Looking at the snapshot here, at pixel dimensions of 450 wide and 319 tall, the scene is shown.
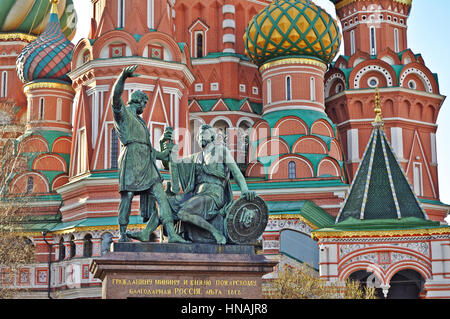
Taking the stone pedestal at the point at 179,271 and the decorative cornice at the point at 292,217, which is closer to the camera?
the stone pedestal at the point at 179,271

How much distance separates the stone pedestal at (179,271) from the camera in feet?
36.7

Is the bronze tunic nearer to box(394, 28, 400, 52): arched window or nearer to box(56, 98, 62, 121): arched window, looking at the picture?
box(56, 98, 62, 121): arched window

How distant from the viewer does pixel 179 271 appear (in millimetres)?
11375

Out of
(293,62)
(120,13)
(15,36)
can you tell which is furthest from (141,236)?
(15,36)

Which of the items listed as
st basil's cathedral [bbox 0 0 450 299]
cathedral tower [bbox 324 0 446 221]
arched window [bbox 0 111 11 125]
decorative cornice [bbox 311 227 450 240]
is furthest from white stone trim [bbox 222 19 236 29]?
decorative cornice [bbox 311 227 450 240]

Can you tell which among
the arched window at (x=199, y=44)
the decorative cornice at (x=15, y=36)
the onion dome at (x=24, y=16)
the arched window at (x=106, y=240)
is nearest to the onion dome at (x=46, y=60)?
the decorative cornice at (x=15, y=36)

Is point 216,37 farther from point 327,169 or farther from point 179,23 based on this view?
point 327,169

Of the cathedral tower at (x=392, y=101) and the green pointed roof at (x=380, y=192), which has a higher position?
the cathedral tower at (x=392, y=101)

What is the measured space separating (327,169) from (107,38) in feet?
27.2

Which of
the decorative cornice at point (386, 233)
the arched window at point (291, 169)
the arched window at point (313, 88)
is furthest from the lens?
the arched window at point (313, 88)

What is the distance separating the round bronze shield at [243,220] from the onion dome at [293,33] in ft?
56.2

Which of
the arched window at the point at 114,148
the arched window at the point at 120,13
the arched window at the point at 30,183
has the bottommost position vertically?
the arched window at the point at 30,183

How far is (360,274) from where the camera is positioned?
2308 centimetres

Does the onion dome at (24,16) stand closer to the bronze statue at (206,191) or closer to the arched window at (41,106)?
the arched window at (41,106)
